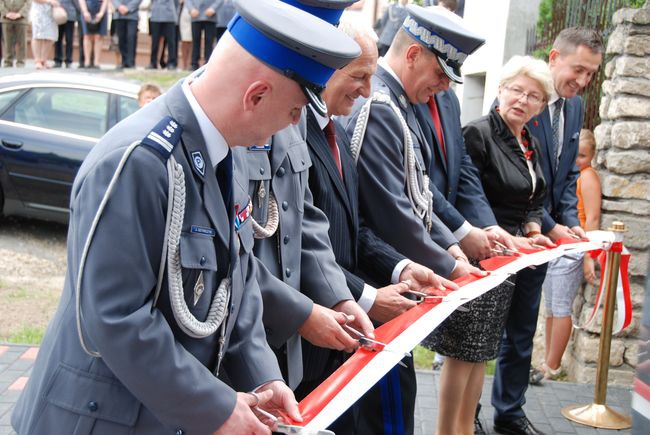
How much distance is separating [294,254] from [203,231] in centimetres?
90

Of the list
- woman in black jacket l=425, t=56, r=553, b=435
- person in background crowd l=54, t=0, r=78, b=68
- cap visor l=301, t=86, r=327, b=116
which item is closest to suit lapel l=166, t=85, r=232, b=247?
cap visor l=301, t=86, r=327, b=116

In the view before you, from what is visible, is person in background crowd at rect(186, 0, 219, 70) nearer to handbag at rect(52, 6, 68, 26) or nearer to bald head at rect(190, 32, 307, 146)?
handbag at rect(52, 6, 68, 26)

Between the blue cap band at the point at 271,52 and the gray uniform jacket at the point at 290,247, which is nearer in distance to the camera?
the blue cap band at the point at 271,52

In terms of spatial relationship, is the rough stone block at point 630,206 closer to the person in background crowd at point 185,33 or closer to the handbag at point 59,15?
the person in background crowd at point 185,33

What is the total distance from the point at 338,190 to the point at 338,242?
0.20 metres

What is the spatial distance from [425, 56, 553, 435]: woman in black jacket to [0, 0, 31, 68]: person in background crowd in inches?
501

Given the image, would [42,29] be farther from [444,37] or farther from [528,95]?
[444,37]

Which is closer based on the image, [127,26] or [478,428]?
[478,428]

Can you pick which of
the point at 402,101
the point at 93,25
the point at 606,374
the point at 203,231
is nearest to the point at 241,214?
the point at 203,231

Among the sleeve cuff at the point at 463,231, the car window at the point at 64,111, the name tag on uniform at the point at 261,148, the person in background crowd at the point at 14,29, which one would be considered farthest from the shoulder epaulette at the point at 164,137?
the person in background crowd at the point at 14,29

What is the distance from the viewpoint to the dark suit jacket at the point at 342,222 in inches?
120

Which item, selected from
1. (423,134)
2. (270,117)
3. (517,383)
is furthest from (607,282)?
(270,117)

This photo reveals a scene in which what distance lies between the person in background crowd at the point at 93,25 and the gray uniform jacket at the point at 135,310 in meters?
14.4

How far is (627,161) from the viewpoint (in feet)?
18.8
